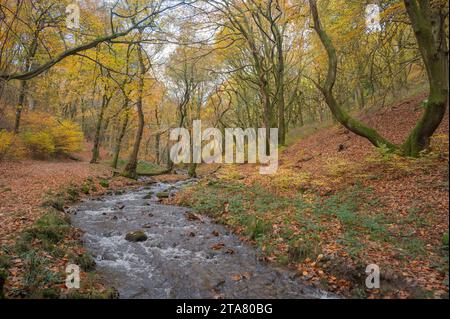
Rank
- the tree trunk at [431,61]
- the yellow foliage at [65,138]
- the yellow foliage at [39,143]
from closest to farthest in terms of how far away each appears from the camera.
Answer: the tree trunk at [431,61] → the yellow foliage at [39,143] → the yellow foliage at [65,138]

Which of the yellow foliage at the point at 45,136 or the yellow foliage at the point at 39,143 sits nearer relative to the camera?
the yellow foliage at the point at 39,143

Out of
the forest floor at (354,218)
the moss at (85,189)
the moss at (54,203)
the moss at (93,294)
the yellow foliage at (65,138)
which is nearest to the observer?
the moss at (93,294)

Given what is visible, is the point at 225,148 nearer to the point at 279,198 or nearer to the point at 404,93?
the point at 404,93

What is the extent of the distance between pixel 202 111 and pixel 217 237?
2541 cm

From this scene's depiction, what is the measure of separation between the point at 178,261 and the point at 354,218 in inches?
173

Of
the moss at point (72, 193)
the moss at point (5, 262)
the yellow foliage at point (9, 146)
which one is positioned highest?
the yellow foliage at point (9, 146)

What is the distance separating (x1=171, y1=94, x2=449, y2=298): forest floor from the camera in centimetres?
509

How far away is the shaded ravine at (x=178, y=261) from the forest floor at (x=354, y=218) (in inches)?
18.6

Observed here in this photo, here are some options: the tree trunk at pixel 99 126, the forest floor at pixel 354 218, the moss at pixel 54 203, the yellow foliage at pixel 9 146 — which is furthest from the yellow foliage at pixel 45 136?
the forest floor at pixel 354 218

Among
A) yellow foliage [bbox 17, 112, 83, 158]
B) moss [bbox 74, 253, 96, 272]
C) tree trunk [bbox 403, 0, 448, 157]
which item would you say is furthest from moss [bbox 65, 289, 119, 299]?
yellow foliage [bbox 17, 112, 83, 158]

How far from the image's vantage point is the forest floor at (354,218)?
5.09 meters

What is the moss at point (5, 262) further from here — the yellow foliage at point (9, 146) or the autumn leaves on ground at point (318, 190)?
the yellow foliage at point (9, 146)

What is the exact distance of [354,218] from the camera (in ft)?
23.0
